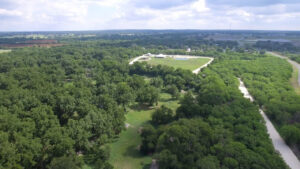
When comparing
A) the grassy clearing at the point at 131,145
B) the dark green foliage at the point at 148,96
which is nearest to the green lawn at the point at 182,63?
the dark green foliage at the point at 148,96

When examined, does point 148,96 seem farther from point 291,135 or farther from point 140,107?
point 291,135

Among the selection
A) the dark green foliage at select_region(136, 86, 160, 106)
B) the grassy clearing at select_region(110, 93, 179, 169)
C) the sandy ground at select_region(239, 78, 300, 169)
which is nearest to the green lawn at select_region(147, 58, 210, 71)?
the dark green foliage at select_region(136, 86, 160, 106)

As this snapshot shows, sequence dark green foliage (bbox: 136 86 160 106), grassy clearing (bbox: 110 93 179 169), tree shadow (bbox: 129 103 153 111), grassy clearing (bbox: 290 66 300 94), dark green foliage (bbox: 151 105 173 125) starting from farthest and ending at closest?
grassy clearing (bbox: 290 66 300 94), tree shadow (bbox: 129 103 153 111), dark green foliage (bbox: 136 86 160 106), dark green foliage (bbox: 151 105 173 125), grassy clearing (bbox: 110 93 179 169)

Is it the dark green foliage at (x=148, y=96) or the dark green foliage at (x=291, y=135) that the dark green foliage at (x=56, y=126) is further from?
the dark green foliage at (x=291, y=135)

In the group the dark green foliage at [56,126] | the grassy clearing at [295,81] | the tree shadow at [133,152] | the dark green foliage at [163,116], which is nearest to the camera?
the dark green foliage at [56,126]

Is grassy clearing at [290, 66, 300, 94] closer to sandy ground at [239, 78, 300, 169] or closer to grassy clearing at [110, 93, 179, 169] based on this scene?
sandy ground at [239, 78, 300, 169]

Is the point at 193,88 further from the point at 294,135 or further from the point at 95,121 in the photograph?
the point at 95,121

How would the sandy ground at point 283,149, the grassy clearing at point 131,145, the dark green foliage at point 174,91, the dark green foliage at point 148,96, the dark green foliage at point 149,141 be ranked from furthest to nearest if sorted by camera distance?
1. the dark green foliage at point 174,91
2. the dark green foliage at point 148,96
3. the dark green foliage at point 149,141
4. the grassy clearing at point 131,145
5. the sandy ground at point 283,149

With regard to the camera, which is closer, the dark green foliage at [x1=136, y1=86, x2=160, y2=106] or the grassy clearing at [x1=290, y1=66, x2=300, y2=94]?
the dark green foliage at [x1=136, y1=86, x2=160, y2=106]
